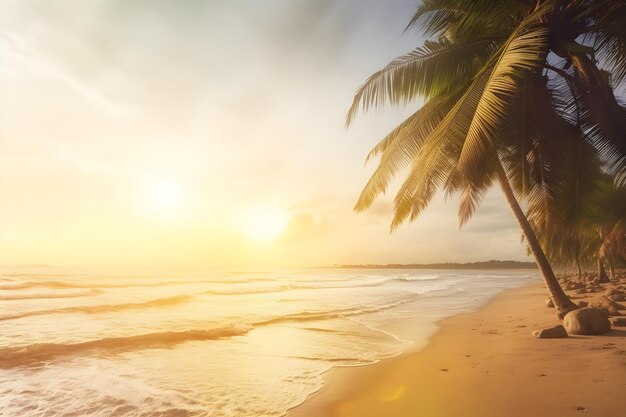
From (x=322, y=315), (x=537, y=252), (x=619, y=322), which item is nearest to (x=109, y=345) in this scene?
(x=322, y=315)

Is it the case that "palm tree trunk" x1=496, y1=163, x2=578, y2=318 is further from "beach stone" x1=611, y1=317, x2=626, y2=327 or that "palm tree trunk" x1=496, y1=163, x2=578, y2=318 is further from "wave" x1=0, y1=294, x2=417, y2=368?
"wave" x1=0, y1=294, x2=417, y2=368

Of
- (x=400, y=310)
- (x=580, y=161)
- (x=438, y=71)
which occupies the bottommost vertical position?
(x=400, y=310)

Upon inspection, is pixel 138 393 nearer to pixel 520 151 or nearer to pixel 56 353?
pixel 56 353

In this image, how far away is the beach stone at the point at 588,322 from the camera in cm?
767

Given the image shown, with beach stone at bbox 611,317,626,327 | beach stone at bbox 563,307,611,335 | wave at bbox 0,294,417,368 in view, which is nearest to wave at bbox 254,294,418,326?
wave at bbox 0,294,417,368

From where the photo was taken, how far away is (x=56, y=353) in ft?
25.1

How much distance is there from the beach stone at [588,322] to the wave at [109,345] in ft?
25.4

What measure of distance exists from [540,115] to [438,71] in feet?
8.36

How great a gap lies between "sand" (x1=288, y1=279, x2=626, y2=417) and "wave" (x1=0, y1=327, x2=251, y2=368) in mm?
4642

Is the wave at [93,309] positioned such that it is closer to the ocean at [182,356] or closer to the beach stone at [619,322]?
the ocean at [182,356]

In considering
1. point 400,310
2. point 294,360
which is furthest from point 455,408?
point 400,310

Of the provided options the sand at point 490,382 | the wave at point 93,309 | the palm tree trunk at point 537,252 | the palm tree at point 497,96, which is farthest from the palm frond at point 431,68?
the wave at point 93,309

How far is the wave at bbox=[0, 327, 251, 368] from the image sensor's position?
727cm

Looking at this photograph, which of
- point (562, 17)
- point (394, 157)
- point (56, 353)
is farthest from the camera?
point (394, 157)
